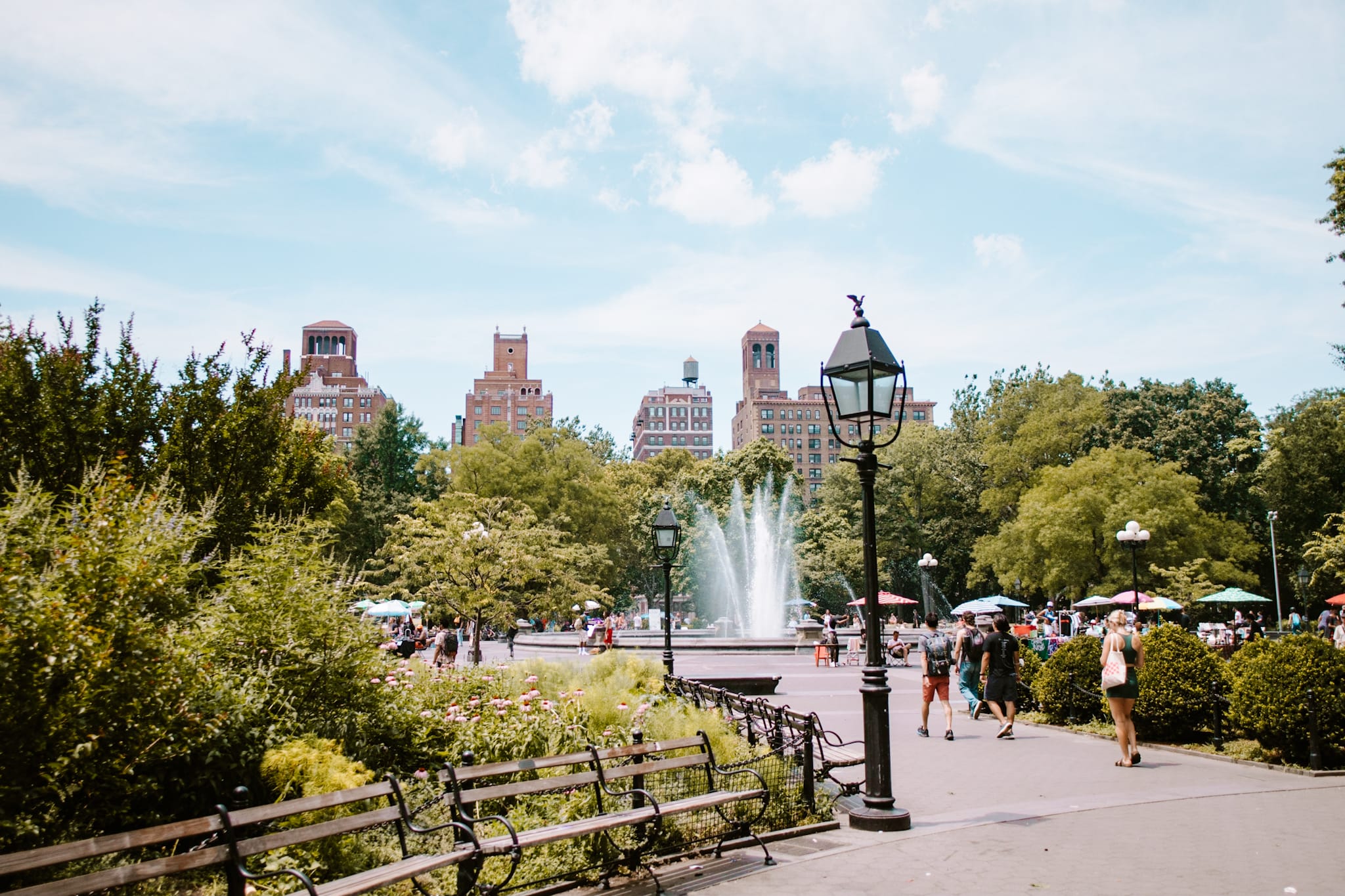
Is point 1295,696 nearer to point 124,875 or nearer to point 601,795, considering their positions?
point 601,795

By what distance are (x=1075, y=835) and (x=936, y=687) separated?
5.90m

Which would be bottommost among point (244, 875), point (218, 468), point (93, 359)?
point (244, 875)

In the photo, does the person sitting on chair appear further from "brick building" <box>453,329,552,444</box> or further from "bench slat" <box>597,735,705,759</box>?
"brick building" <box>453,329,552,444</box>

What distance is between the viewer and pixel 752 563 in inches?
2077

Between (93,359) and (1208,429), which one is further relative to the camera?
(1208,429)

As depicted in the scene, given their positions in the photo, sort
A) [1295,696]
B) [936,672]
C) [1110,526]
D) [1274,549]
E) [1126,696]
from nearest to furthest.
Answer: [1295,696], [1126,696], [936,672], [1110,526], [1274,549]

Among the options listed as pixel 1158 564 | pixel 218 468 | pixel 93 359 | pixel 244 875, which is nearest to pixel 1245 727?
pixel 244 875

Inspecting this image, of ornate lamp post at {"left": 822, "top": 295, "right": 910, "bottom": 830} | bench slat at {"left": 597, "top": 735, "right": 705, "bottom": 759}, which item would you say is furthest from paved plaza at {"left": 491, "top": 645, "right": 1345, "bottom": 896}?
bench slat at {"left": 597, "top": 735, "right": 705, "bottom": 759}

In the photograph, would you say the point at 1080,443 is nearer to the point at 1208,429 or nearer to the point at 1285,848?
the point at 1208,429

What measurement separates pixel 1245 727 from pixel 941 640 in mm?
3665

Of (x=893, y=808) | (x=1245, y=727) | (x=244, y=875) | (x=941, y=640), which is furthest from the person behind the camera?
(x=941, y=640)

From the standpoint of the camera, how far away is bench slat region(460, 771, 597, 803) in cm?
545

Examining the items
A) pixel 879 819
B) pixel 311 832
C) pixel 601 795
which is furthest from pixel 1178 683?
pixel 311 832

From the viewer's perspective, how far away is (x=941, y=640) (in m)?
12.7
